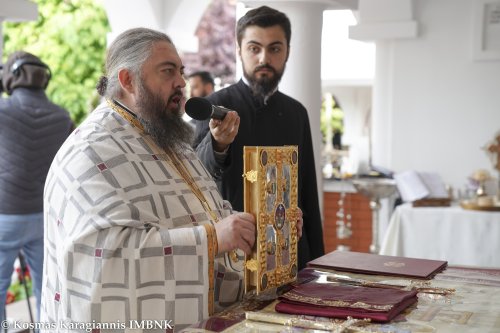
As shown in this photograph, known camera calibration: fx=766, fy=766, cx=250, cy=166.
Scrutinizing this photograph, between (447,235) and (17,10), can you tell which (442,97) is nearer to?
(447,235)

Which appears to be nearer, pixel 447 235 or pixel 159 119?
pixel 159 119

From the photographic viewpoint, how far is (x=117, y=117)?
268 cm

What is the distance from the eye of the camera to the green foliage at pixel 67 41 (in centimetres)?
1661

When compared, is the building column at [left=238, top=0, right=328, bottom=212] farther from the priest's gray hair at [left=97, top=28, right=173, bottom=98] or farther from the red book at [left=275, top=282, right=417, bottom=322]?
the red book at [left=275, top=282, right=417, bottom=322]

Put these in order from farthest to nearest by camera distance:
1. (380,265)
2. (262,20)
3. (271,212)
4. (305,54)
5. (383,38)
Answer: (383,38) < (305,54) < (262,20) < (380,265) < (271,212)

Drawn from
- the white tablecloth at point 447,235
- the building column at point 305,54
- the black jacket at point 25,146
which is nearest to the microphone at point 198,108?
the black jacket at point 25,146

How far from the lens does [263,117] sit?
11.8 feet

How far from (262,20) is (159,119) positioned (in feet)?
3.09

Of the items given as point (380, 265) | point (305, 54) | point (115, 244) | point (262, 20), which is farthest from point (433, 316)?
point (305, 54)

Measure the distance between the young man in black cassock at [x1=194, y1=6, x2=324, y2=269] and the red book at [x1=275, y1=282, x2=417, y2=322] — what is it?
3.18 ft

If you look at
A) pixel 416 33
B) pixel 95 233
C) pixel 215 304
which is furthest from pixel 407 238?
pixel 95 233

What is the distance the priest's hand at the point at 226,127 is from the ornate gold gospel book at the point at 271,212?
0.42 meters

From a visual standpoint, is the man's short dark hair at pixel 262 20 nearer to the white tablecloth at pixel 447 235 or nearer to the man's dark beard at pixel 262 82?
the man's dark beard at pixel 262 82

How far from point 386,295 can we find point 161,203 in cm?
78
